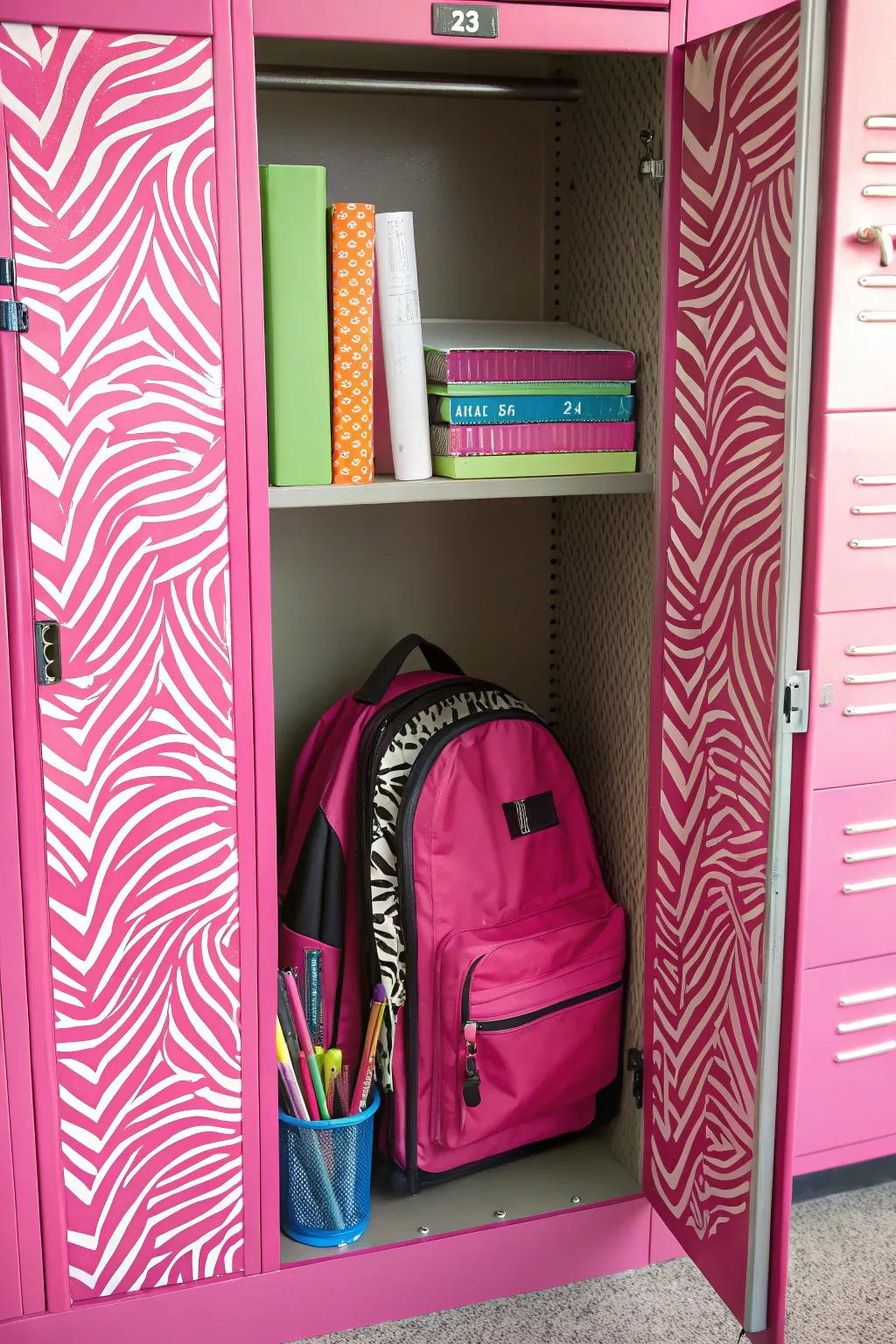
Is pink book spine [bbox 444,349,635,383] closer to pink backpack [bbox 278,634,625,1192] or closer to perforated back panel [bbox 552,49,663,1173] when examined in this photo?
perforated back panel [bbox 552,49,663,1173]

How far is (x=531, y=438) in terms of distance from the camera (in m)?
1.60

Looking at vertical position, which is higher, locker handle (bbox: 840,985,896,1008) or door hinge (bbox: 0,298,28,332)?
door hinge (bbox: 0,298,28,332)

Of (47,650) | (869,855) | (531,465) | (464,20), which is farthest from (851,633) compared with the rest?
(47,650)

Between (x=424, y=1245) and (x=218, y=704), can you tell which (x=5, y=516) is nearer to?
(x=218, y=704)

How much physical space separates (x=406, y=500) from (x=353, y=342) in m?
0.20

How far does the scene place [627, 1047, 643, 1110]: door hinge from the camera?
175cm

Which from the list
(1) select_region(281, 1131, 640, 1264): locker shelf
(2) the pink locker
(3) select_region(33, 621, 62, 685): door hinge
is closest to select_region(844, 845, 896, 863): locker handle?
(2) the pink locker

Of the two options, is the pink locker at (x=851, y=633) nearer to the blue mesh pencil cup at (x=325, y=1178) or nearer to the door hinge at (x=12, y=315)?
the blue mesh pencil cup at (x=325, y=1178)

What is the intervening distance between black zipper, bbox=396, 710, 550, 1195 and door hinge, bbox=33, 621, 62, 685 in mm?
514

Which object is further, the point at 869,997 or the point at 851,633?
the point at 869,997

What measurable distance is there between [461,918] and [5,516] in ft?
2.59

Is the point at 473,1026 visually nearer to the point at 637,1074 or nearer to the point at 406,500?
the point at 637,1074

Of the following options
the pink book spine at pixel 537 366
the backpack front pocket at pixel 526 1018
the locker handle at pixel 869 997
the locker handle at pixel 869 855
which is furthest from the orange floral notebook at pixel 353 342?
the locker handle at pixel 869 997

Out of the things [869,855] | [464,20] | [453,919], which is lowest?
[453,919]
